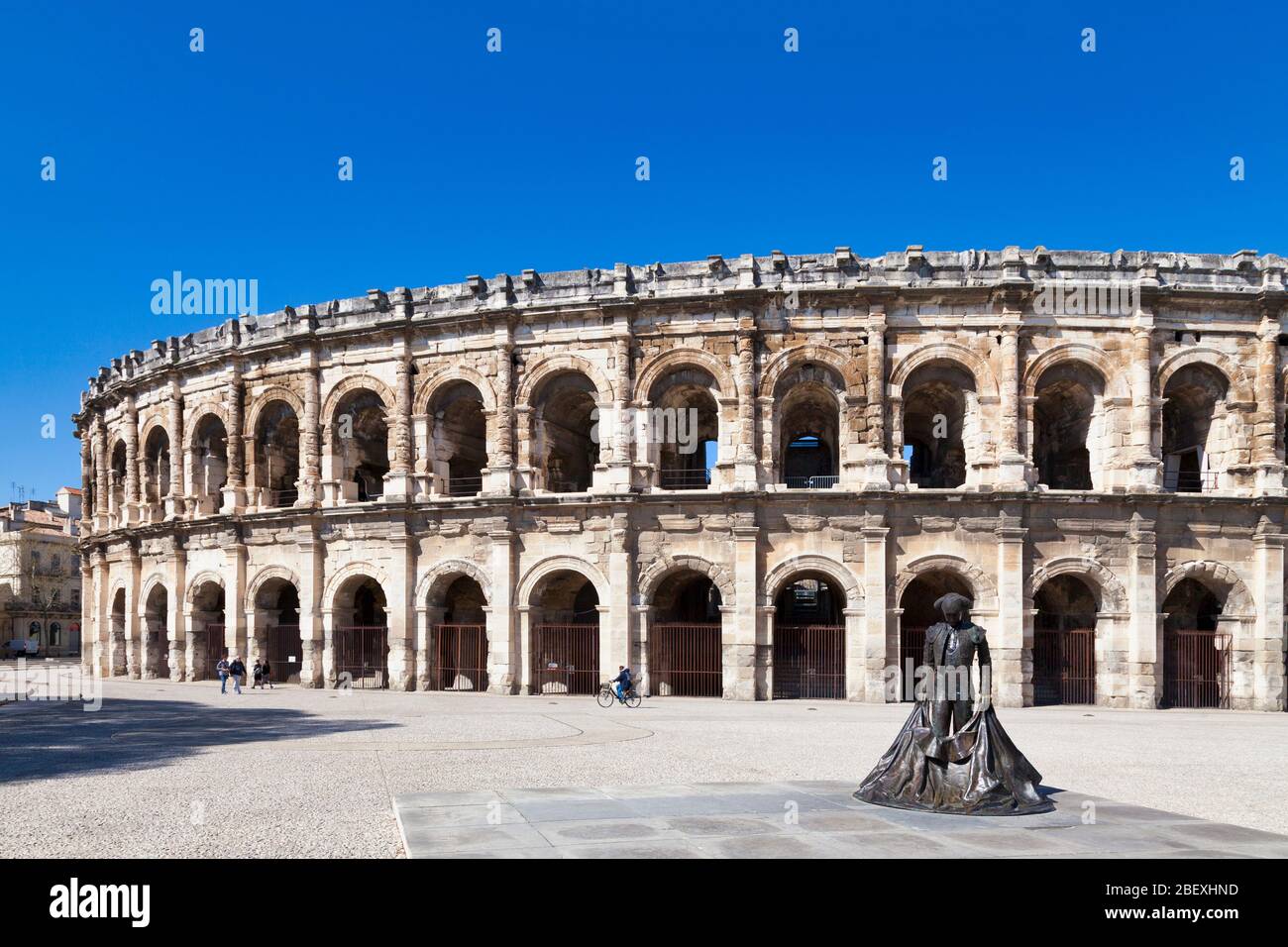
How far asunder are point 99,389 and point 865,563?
84.6 ft

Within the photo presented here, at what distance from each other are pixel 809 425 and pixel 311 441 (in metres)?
12.8

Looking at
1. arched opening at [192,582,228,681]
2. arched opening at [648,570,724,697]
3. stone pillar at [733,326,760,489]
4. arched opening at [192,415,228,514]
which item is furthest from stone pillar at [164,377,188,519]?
stone pillar at [733,326,760,489]

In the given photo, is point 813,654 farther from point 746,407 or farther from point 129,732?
point 129,732

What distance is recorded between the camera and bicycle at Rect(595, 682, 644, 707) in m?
20.3

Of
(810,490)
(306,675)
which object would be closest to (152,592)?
(306,675)

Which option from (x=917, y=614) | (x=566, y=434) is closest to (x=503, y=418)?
(x=566, y=434)

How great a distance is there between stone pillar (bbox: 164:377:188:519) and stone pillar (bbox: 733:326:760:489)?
1622 centimetres

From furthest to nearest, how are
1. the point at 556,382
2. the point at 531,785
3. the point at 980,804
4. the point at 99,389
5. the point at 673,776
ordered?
1. the point at 99,389
2. the point at 556,382
3. the point at 673,776
4. the point at 531,785
5. the point at 980,804

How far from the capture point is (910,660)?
21953 mm

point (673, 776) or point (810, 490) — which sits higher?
point (810, 490)

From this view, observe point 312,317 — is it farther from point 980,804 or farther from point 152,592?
point 980,804

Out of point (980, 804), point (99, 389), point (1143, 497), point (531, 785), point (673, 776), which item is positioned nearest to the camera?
point (980, 804)

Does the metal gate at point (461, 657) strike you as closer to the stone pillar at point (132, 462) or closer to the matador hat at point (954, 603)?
Result: the stone pillar at point (132, 462)

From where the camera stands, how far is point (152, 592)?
29.6 metres
